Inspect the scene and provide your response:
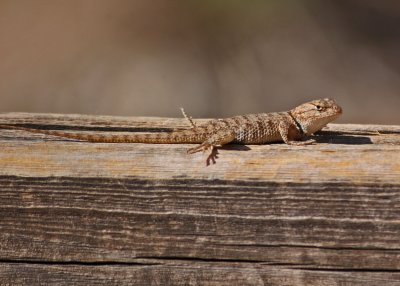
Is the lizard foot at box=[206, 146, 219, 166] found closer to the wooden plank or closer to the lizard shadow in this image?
the lizard shadow

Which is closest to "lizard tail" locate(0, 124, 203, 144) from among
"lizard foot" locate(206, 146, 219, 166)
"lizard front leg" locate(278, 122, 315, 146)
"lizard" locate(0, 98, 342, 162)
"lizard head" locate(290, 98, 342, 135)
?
"lizard" locate(0, 98, 342, 162)

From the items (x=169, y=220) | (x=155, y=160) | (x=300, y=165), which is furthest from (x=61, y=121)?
(x=300, y=165)

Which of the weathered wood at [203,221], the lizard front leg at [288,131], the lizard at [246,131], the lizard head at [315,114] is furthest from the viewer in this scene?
the lizard head at [315,114]

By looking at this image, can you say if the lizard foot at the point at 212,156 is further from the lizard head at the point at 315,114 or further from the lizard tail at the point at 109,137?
the lizard head at the point at 315,114

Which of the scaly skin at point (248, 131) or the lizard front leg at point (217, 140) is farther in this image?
the scaly skin at point (248, 131)

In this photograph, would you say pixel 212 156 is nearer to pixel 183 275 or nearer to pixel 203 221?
pixel 203 221

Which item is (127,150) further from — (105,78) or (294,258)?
(105,78)

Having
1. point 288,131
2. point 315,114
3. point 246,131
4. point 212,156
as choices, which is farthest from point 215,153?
point 315,114

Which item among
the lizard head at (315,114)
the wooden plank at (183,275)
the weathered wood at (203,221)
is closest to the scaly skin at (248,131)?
the lizard head at (315,114)
